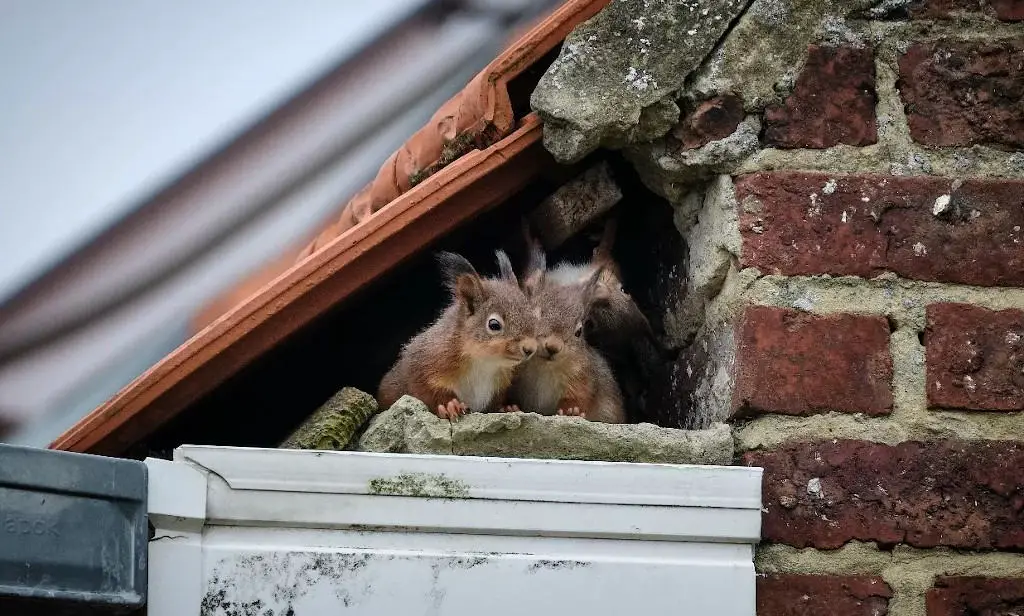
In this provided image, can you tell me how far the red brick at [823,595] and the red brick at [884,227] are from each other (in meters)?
0.51

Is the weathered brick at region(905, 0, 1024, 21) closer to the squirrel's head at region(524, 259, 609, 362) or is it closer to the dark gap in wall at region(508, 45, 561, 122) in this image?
the dark gap in wall at region(508, 45, 561, 122)

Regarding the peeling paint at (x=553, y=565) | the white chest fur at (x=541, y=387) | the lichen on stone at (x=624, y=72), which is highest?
the lichen on stone at (x=624, y=72)

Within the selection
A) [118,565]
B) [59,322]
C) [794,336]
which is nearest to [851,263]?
[794,336]

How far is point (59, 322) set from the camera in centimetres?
238

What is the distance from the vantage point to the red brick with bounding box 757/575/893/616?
1.96 m

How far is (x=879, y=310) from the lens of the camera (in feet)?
6.93

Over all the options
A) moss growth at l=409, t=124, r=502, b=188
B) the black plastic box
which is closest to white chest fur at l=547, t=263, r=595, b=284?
moss growth at l=409, t=124, r=502, b=188

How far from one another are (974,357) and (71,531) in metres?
1.42

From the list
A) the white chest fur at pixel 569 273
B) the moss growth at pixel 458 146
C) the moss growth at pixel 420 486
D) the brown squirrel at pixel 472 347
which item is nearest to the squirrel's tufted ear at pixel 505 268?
the brown squirrel at pixel 472 347

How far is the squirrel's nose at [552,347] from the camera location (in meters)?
2.61

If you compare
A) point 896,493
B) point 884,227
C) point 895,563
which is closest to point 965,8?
point 884,227

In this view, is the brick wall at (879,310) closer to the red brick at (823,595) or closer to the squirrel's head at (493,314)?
the red brick at (823,595)

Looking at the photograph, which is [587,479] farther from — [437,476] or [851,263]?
[851,263]

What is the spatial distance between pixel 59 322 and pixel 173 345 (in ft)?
0.69
